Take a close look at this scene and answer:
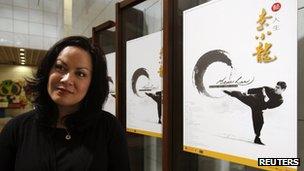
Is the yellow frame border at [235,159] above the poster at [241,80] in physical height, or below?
below

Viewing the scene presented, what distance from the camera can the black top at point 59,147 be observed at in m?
0.81

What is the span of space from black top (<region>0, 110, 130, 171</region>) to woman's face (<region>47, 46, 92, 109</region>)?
0.09 meters

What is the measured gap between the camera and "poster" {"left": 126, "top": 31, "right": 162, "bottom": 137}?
1425 mm

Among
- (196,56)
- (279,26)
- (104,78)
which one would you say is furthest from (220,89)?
(104,78)

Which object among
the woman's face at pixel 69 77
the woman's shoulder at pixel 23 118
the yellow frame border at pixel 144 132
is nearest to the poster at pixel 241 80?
the yellow frame border at pixel 144 132

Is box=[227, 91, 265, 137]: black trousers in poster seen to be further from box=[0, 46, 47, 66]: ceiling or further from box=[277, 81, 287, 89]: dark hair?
box=[0, 46, 47, 66]: ceiling

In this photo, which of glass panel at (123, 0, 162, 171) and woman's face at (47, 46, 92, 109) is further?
glass panel at (123, 0, 162, 171)

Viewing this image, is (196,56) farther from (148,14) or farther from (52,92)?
(148,14)

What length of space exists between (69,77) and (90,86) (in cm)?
10

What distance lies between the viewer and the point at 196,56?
108 cm

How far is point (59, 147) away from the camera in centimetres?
84
